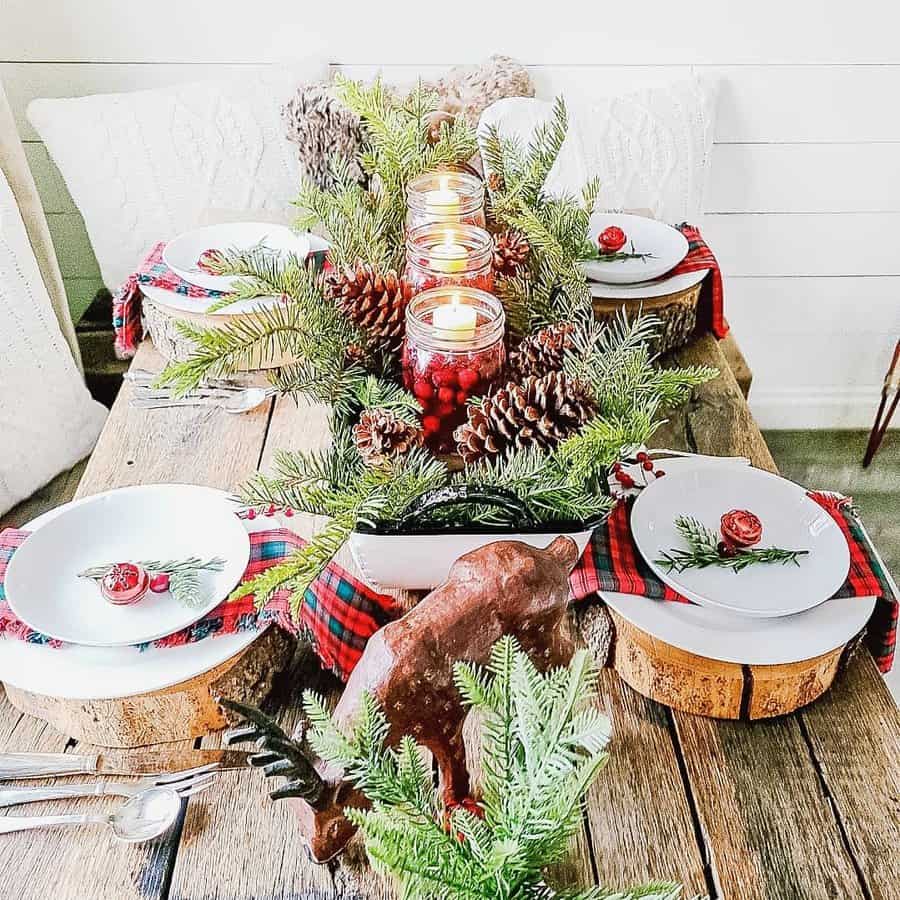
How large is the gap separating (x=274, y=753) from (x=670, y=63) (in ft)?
5.96

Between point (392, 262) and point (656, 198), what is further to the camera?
point (656, 198)

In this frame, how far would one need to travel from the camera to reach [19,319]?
155cm

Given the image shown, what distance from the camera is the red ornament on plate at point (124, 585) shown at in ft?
2.97

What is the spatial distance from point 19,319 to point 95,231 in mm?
394

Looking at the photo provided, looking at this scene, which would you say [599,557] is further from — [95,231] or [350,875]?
[95,231]

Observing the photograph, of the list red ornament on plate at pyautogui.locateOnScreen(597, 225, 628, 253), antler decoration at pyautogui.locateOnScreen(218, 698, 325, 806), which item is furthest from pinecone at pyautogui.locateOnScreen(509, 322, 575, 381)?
red ornament on plate at pyautogui.locateOnScreen(597, 225, 628, 253)

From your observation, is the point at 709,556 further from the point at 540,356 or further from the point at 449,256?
the point at 449,256

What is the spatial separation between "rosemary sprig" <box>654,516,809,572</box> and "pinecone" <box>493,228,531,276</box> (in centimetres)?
35

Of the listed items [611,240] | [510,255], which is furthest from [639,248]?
[510,255]

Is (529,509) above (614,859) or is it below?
above

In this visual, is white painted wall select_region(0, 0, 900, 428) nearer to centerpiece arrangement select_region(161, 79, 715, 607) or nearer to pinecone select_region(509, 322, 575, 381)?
centerpiece arrangement select_region(161, 79, 715, 607)

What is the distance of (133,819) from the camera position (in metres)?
0.78

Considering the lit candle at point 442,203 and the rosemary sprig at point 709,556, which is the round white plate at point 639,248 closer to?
the lit candle at point 442,203

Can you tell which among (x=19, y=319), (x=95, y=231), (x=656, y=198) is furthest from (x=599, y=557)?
(x=95, y=231)
